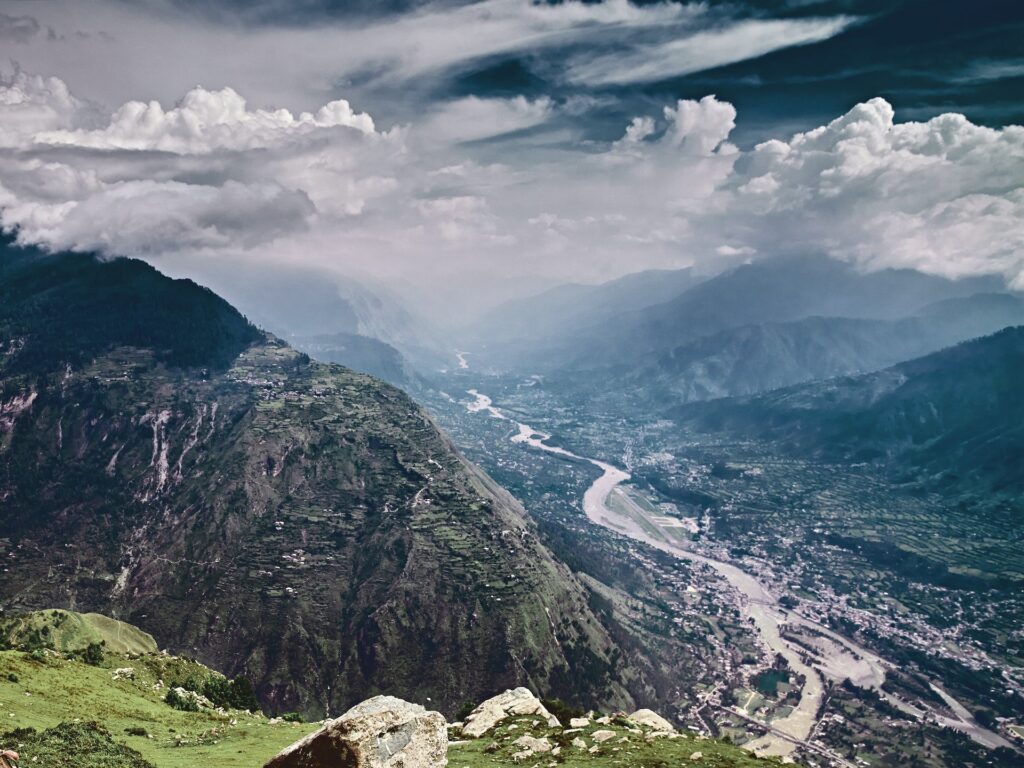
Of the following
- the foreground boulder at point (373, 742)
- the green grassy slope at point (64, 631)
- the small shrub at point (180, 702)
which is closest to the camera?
the foreground boulder at point (373, 742)

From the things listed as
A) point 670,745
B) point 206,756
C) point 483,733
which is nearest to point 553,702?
point 483,733

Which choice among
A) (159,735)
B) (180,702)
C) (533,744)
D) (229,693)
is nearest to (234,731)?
(159,735)

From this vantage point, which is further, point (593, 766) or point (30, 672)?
point (30, 672)

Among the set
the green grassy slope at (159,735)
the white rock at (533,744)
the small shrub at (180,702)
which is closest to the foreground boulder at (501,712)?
the green grassy slope at (159,735)

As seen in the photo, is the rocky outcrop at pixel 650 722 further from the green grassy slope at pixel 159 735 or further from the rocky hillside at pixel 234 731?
the green grassy slope at pixel 159 735

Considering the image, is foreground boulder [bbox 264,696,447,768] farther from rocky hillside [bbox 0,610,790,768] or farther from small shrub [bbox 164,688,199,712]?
small shrub [bbox 164,688,199,712]

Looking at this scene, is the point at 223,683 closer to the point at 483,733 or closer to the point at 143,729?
the point at 143,729

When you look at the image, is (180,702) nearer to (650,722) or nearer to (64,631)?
(650,722)
